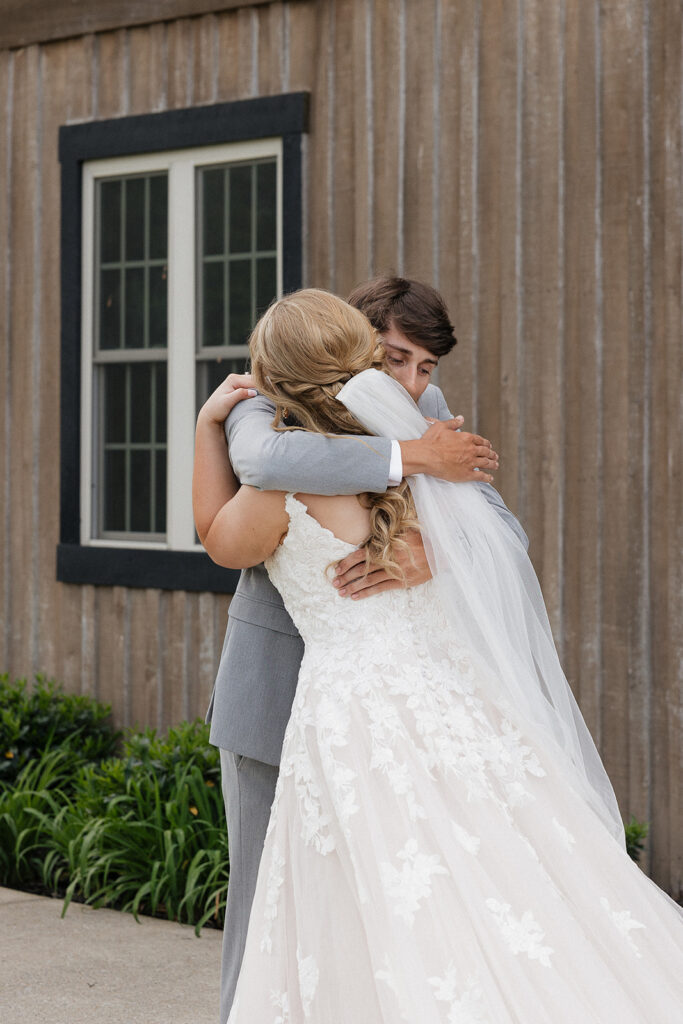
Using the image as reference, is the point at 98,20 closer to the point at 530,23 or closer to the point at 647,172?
the point at 530,23

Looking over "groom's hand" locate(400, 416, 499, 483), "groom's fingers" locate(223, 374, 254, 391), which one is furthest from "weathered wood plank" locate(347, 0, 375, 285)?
"groom's hand" locate(400, 416, 499, 483)

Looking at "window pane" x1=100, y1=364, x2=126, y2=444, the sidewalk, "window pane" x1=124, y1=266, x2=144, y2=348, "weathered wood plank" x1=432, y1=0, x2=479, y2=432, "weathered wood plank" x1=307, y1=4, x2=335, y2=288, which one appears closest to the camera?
the sidewalk

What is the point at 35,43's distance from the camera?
21.9 feet

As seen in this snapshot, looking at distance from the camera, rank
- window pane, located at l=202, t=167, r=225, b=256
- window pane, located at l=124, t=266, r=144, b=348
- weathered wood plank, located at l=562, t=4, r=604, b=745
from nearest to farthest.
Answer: weathered wood plank, located at l=562, t=4, r=604, b=745, window pane, located at l=202, t=167, r=225, b=256, window pane, located at l=124, t=266, r=144, b=348

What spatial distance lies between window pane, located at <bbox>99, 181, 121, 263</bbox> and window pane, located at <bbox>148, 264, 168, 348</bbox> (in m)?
0.27

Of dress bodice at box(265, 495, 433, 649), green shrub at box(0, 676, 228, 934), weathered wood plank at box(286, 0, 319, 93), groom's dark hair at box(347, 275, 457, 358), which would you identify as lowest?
green shrub at box(0, 676, 228, 934)

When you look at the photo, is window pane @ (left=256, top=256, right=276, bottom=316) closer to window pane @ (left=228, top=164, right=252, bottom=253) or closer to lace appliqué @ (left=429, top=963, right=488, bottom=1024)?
window pane @ (left=228, top=164, right=252, bottom=253)

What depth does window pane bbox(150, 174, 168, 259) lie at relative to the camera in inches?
251

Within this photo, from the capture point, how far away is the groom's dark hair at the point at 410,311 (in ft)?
11.2

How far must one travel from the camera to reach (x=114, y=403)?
6.61 metres

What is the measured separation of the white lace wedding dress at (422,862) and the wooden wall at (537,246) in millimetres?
2411

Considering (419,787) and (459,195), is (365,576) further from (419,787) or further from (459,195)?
(459,195)

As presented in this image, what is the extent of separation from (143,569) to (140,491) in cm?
44

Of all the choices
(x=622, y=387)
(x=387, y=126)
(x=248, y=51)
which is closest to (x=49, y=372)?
(x=248, y=51)
